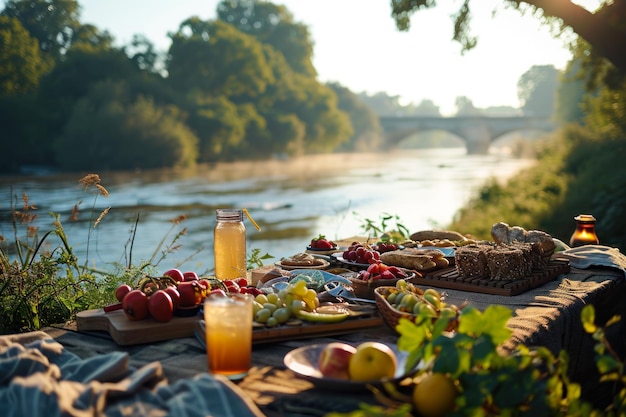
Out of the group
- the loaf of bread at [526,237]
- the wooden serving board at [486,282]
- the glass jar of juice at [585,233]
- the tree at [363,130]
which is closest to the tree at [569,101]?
the tree at [363,130]

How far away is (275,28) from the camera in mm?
61312

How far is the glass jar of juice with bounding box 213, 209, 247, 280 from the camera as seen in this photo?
321cm

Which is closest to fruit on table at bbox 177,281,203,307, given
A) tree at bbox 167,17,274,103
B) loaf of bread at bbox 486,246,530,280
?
loaf of bread at bbox 486,246,530,280

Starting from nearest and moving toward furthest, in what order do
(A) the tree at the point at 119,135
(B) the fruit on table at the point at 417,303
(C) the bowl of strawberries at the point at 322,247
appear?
(B) the fruit on table at the point at 417,303 → (C) the bowl of strawberries at the point at 322,247 → (A) the tree at the point at 119,135

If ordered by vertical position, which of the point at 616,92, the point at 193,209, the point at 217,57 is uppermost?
the point at 217,57

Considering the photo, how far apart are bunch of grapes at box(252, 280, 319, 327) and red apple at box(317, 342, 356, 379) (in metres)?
0.43

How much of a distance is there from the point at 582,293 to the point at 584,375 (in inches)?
14.4

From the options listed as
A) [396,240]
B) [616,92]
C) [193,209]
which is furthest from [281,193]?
[396,240]

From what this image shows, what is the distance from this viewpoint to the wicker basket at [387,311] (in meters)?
2.26

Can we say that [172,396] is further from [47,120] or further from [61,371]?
[47,120]

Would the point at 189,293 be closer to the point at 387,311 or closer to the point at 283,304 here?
the point at 283,304

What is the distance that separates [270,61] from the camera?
164 feet

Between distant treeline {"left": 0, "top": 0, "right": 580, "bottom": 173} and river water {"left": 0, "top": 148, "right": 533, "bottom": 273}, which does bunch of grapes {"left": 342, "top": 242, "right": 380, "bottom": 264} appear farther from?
distant treeline {"left": 0, "top": 0, "right": 580, "bottom": 173}

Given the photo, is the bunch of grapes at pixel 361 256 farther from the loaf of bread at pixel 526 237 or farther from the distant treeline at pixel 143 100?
the distant treeline at pixel 143 100
